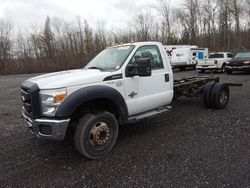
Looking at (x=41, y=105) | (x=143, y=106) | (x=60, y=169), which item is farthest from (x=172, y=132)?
(x=41, y=105)

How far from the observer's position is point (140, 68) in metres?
4.18

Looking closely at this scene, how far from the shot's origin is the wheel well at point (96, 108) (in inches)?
157

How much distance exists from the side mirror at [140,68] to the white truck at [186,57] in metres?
19.5

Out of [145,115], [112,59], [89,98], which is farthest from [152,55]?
[89,98]

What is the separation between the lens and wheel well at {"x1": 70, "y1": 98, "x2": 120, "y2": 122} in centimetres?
398

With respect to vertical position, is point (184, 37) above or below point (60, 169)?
above

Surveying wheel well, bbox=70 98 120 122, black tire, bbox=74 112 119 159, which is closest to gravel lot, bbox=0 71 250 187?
black tire, bbox=74 112 119 159

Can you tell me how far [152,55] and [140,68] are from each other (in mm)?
956

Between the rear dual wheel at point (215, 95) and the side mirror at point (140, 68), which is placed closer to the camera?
the side mirror at point (140, 68)

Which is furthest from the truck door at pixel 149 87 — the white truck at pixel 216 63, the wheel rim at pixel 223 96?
the white truck at pixel 216 63

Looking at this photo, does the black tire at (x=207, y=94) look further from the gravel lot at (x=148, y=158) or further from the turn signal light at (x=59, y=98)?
the turn signal light at (x=59, y=98)

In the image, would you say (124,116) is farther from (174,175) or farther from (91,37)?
(91,37)

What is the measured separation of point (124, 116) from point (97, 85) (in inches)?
32.1

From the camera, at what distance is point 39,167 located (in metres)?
3.72
